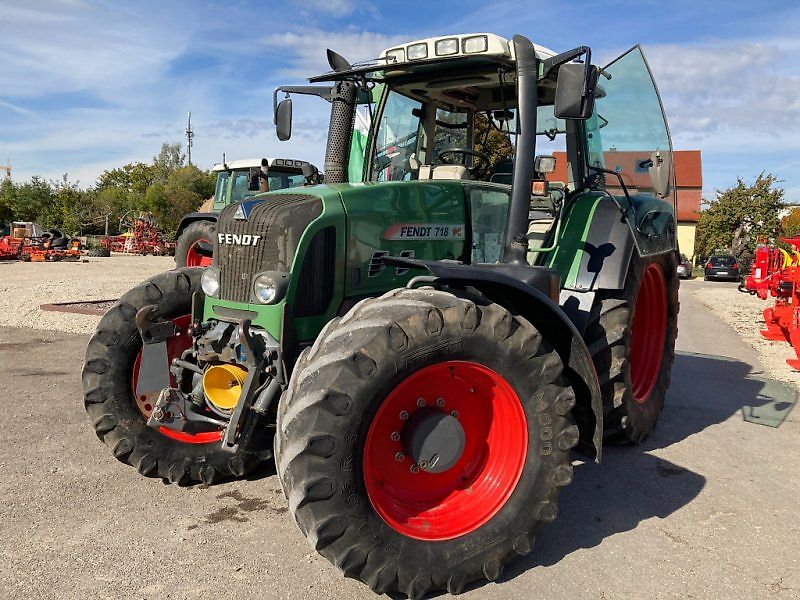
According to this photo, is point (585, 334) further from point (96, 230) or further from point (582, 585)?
point (96, 230)

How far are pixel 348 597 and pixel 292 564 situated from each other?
0.38 meters

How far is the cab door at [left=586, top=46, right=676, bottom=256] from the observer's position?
4.55 m

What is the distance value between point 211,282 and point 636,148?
3.09 meters

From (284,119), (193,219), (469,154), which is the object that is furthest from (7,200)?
(469,154)

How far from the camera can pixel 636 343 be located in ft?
17.6

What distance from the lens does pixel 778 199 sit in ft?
126

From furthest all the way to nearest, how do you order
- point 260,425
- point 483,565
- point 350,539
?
point 260,425, point 483,565, point 350,539

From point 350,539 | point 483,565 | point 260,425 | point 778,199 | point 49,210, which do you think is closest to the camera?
point 350,539

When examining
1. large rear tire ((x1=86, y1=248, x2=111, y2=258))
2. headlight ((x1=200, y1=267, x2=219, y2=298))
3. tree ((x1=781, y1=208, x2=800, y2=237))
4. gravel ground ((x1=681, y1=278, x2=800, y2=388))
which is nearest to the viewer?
headlight ((x1=200, y1=267, x2=219, y2=298))

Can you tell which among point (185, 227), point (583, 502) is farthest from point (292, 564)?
point (185, 227)

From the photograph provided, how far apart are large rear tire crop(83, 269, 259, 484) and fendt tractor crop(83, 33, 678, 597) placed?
12 millimetres

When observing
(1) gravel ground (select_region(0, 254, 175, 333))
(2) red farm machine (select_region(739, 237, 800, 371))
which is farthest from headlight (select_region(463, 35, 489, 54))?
(1) gravel ground (select_region(0, 254, 175, 333))

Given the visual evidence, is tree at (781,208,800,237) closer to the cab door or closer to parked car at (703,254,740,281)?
parked car at (703,254,740,281)

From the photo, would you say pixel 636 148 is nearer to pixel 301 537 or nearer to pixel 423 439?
pixel 423 439
